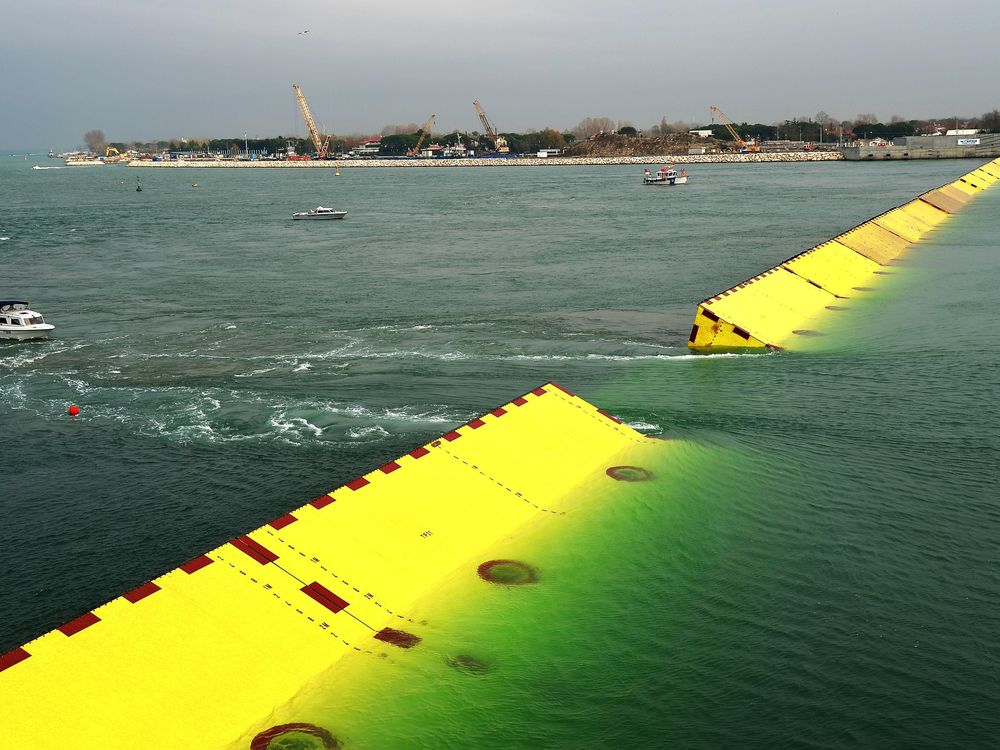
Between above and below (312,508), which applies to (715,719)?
below

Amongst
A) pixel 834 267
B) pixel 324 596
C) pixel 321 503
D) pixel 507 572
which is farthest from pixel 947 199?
pixel 324 596

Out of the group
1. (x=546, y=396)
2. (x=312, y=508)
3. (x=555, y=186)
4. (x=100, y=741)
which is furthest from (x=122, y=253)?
A: (x=555, y=186)

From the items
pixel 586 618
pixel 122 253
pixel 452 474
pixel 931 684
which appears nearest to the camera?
pixel 931 684

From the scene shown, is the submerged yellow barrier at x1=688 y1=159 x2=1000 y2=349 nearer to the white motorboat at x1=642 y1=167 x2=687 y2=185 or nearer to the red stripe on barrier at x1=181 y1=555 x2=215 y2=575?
the red stripe on barrier at x1=181 y1=555 x2=215 y2=575

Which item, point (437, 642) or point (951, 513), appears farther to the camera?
point (951, 513)

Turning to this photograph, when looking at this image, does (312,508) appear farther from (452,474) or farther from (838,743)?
(838,743)

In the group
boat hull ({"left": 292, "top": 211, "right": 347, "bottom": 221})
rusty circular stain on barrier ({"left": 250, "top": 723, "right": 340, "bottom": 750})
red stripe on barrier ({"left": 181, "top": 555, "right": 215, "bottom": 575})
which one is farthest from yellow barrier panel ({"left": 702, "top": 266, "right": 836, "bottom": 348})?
boat hull ({"left": 292, "top": 211, "right": 347, "bottom": 221})

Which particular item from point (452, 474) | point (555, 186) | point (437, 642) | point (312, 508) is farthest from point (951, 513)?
point (555, 186)

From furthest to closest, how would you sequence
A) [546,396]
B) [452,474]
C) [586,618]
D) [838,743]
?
[546,396] → [452,474] → [586,618] → [838,743]
